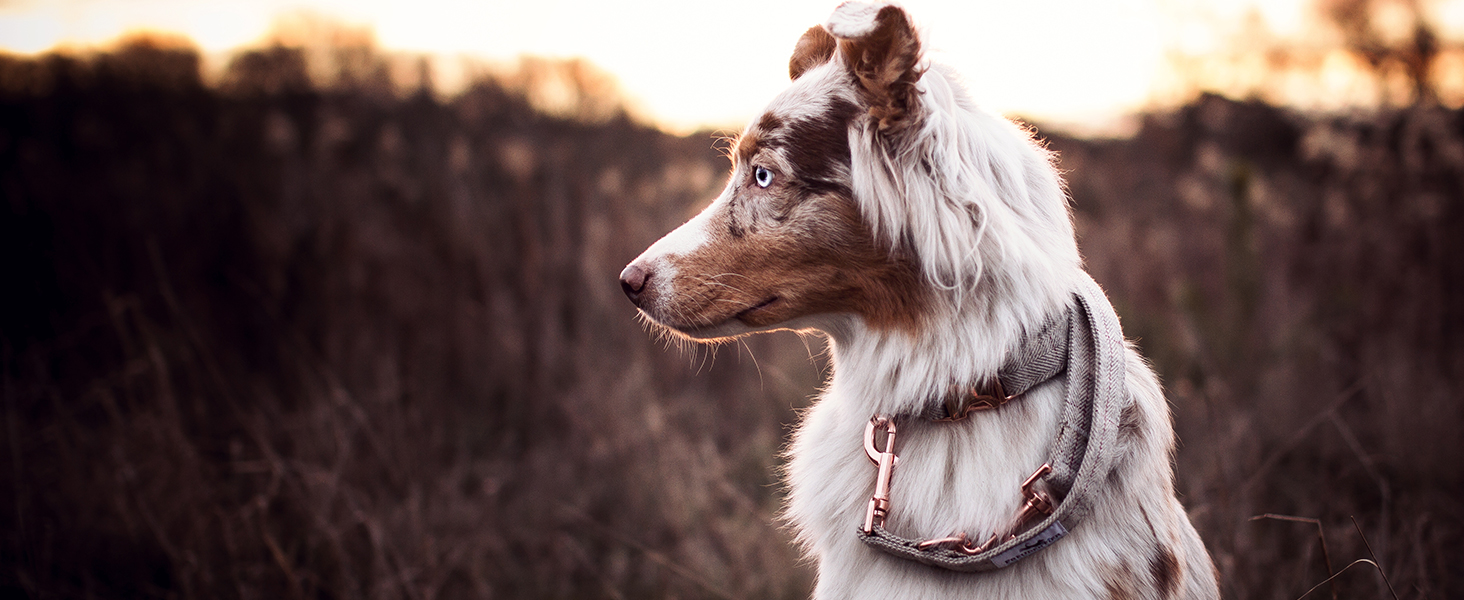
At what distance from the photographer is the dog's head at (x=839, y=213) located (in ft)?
5.31

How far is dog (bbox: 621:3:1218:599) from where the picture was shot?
1.49m

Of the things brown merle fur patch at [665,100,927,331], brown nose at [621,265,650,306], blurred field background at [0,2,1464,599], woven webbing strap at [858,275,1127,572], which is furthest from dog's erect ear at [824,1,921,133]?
blurred field background at [0,2,1464,599]

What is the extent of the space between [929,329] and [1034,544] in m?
0.52

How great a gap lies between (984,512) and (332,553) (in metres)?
2.71

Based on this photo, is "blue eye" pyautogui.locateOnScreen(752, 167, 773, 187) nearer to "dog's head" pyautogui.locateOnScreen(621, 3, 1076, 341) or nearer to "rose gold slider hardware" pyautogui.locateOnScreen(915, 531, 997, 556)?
"dog's head" pyautogui.locateOnScreen(621, 3, 1076, 341)

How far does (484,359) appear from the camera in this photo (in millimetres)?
4941

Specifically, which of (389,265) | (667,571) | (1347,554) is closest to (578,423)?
(667,571)

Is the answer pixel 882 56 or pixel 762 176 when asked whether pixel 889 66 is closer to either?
pixel 882 56

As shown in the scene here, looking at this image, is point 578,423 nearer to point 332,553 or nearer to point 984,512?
point 332,553

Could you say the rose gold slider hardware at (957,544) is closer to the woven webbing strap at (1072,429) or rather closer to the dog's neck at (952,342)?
the woven webbing strap at (1072,429)

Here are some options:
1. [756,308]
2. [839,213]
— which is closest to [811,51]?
[839,213]

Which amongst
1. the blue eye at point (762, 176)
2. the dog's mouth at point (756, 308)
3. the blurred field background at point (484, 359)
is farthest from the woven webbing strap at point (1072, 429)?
the blurred field background at point (484, 359)

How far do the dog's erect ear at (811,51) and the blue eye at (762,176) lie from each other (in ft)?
1.29

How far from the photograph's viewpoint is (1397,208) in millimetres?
5895
